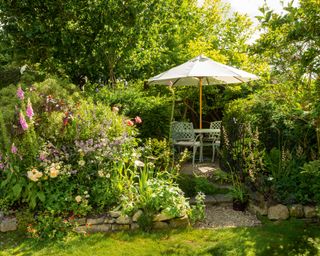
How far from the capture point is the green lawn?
3965mm

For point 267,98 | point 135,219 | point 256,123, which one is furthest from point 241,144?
point 135,219

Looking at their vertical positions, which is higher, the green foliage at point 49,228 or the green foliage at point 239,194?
the green foliage at point 239,194

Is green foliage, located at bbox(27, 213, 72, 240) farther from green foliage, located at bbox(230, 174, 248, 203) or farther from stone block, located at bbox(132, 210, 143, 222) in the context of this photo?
green foliage, located at bbox(230, 174, 248, 203)

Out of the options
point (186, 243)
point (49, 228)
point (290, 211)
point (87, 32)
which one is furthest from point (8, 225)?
point (87, 32)

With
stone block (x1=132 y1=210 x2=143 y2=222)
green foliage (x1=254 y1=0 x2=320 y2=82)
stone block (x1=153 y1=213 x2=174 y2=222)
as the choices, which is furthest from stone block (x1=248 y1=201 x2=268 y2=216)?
green foliage (x1=254 y1=0 x2=320 y2=82)

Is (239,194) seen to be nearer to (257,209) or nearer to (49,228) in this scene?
(257,209)

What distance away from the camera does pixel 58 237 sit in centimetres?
429

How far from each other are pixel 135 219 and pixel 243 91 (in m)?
6.61

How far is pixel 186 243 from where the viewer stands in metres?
4.20

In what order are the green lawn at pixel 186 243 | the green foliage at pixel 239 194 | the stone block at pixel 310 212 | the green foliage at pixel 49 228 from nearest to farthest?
1. the green lawn at pixel 186 243
2. the green foliage at pixel 49 228
3. the stone block at pixel 310 212
4. the green foliage at pixel 239 194

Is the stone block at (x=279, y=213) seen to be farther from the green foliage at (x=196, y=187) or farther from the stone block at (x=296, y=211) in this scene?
the green foliage at (x=196, y=187)

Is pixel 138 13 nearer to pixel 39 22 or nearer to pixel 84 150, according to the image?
pixel 39 22

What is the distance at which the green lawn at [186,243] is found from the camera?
3.96 meters

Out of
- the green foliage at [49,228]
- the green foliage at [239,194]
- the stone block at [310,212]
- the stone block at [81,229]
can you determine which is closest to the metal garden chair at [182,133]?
the green foliage at [239,194]
